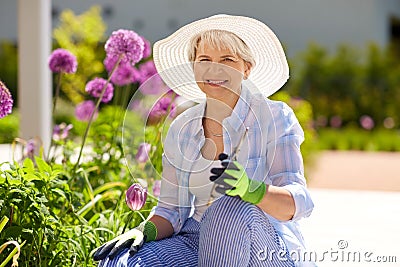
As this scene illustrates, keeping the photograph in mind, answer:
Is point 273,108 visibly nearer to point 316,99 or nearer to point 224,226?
point 224,226

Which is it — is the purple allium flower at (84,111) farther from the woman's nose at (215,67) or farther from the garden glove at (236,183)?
the garden glove at (236,183)

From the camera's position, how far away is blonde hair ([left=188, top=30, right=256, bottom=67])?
7.14 ft

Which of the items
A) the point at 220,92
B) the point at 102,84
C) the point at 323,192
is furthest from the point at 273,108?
the point at 323,192

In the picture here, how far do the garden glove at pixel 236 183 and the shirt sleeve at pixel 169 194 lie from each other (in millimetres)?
314

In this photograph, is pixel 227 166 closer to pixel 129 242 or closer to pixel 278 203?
pixel 278 203

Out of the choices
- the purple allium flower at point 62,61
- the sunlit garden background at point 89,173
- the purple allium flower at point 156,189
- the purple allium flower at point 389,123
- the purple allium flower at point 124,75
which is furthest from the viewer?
the purple allium flower at point 389,123

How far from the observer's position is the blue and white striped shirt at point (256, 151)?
214 centimetres

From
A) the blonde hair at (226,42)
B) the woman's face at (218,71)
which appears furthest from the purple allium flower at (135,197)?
the blonde hair at (226,42)

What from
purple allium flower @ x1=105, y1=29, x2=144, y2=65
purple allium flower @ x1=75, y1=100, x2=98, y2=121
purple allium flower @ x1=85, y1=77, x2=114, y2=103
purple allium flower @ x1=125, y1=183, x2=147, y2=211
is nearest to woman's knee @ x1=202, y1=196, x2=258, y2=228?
purple allium flower @ x1=125, y1=183, x2=147, y2=211

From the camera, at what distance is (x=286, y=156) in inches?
84.4

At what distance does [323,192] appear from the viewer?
19.4ft

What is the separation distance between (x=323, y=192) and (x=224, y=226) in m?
3.95

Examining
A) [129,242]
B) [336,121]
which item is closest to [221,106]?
[129,242]

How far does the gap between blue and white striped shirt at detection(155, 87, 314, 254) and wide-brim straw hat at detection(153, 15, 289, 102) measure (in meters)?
0.09
